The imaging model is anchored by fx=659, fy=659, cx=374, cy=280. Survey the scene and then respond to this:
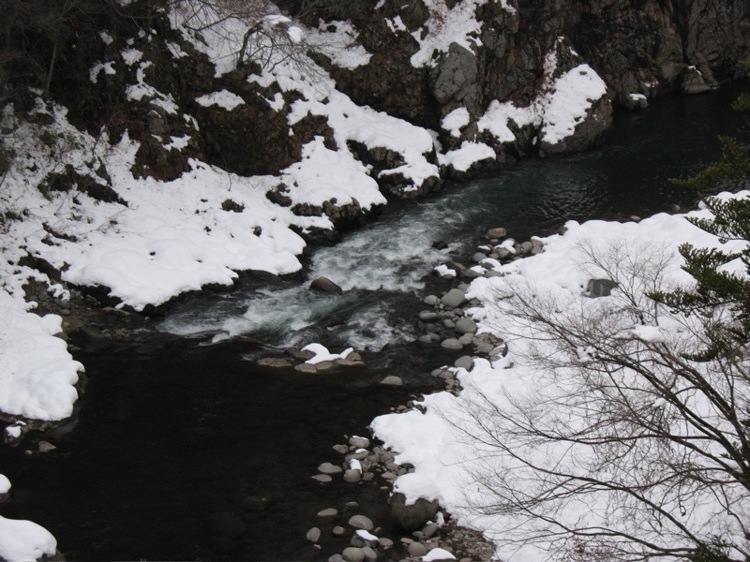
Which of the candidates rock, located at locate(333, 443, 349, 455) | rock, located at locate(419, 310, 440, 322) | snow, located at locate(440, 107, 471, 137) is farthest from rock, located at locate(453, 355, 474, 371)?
snow, located at locate(440, 107, 471, 137)

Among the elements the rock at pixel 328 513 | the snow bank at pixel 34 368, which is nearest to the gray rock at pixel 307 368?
the rock at pixel 328 513

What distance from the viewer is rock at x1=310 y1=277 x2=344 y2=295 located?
16438 millimetres

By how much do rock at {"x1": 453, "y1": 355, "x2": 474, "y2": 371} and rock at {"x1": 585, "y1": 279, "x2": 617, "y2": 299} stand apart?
368 centimetres

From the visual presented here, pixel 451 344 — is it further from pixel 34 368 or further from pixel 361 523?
pixel 34 368

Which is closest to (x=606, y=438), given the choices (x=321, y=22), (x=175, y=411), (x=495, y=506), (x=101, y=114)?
(x=495, y=506)

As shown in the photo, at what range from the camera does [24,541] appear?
7973 mm

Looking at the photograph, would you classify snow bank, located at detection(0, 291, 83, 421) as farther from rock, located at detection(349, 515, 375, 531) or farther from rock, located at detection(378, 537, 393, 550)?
rock, located at detection(378, 537, 393, 550)

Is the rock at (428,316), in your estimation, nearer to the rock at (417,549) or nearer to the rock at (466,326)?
the rock at (466,326)

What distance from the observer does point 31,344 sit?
12.7m

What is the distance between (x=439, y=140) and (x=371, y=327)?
11682 millimetres

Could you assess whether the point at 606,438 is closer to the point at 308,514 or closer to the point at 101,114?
the point at 308,514

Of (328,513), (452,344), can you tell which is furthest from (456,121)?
(328,513)

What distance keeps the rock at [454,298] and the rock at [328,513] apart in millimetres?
7076

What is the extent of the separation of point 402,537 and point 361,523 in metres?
0.61
